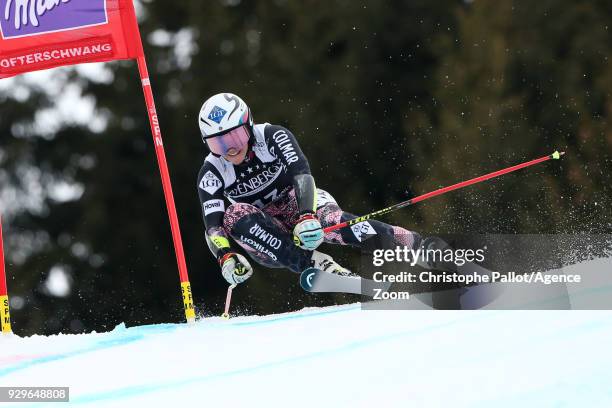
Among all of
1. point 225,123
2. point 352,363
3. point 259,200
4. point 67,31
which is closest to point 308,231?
point 259,200

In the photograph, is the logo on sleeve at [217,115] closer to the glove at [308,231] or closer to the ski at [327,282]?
the glove at [308,231]

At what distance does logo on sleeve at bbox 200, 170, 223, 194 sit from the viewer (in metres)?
9.45

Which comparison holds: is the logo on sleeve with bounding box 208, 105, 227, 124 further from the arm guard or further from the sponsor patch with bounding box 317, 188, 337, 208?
the sponsor patch with bounding box 317, 188, 337, 208

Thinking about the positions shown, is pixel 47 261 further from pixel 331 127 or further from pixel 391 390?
pixel 391 390

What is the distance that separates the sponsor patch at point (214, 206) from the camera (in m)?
9.41

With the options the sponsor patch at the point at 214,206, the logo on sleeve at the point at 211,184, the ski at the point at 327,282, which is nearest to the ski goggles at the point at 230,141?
the logo on sleeve at the point at 211,184

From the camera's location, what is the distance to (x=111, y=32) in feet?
31.9

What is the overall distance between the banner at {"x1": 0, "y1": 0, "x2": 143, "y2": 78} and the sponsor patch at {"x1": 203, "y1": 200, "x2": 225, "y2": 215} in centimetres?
136

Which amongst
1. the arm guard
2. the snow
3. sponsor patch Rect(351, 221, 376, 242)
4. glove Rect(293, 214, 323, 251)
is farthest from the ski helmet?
the snow

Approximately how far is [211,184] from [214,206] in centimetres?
17

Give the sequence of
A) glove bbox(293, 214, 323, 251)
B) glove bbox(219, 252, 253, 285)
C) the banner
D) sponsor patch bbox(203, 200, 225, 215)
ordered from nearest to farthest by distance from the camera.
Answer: glove bbox(293, 214, 323, 251)
glove bbox(219, 252, 253, 285)
sponsor patch bbox(203, 200, 225, 215)
the banner

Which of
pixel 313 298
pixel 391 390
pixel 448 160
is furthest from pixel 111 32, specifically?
pixel 448 160

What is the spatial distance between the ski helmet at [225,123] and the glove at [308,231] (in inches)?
30.2

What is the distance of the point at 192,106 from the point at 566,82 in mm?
6746
